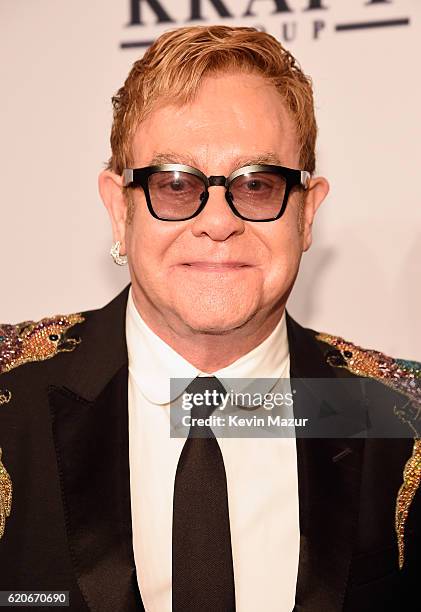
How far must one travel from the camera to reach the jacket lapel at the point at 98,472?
1.77m

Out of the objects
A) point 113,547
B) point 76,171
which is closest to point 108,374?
point 113,547

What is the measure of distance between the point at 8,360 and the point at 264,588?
82 cm

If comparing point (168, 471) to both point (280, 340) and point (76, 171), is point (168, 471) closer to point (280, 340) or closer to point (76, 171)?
point (280, 340)

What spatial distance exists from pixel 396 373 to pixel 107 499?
0.86 m

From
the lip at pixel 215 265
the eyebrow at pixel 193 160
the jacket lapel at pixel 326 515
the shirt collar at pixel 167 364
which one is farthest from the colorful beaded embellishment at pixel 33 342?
the jacket lapel at pixel 326 515

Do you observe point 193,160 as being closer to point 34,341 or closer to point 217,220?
point 217,220

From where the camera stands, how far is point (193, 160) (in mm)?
1843

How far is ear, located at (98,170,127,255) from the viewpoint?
81.1 inches

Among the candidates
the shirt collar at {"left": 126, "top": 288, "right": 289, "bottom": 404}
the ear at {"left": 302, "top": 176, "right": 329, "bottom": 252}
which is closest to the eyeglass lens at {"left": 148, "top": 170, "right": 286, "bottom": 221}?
the ear at {"left": 302, "top": 176, "right": 329, "bottom": 252}

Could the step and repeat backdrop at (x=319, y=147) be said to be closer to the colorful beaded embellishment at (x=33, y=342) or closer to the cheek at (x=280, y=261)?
the colorful beaded embellishment at (x=33, y=342)

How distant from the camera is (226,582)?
1.77 meters

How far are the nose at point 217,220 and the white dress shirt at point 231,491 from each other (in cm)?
32

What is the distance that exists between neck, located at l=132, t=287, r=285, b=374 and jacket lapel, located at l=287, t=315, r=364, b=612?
196 millimetres

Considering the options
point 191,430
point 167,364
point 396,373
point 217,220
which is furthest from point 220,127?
point 396,373
